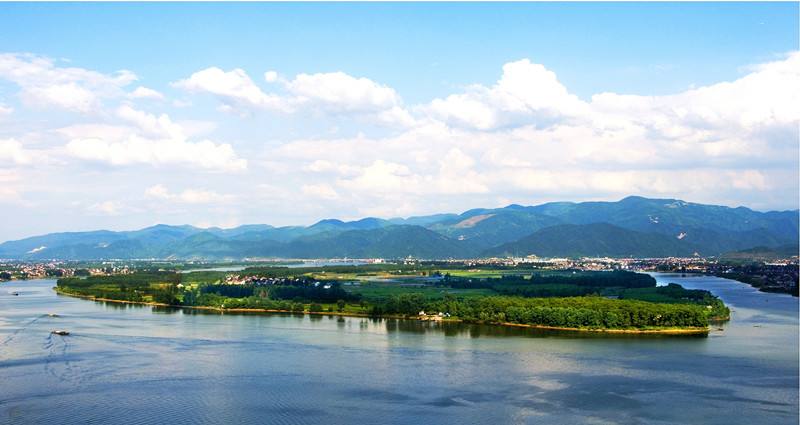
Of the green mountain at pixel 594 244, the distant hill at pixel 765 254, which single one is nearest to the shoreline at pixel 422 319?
the distant hill at pixel 765 254

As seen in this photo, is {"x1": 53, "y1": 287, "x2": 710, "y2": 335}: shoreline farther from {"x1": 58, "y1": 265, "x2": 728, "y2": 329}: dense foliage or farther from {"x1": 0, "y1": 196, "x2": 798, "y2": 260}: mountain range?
{"x1": 0, "y1": 196, "x2": 798, "y2": 260}: mountain range

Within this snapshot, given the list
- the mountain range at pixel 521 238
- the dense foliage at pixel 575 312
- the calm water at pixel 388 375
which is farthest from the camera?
the mountain range at pixel 521 238

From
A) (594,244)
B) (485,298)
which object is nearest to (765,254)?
(594,244)

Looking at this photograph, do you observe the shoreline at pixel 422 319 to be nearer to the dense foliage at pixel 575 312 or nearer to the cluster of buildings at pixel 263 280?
the dense foliage at pixel 575 312

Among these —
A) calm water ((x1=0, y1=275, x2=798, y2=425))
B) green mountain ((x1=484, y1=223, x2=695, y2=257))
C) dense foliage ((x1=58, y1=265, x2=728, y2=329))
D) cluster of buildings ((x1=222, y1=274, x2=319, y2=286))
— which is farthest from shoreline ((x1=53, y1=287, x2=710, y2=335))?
green mountain ((x1=484, y1=223, x2=695, y2=257))

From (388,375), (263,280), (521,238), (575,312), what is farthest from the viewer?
(521,238)

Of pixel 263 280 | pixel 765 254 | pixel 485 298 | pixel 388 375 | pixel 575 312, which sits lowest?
pixel 388 375

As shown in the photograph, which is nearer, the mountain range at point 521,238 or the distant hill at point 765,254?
the distant hill at point 765,254

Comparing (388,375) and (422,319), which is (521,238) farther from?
(388,375)
